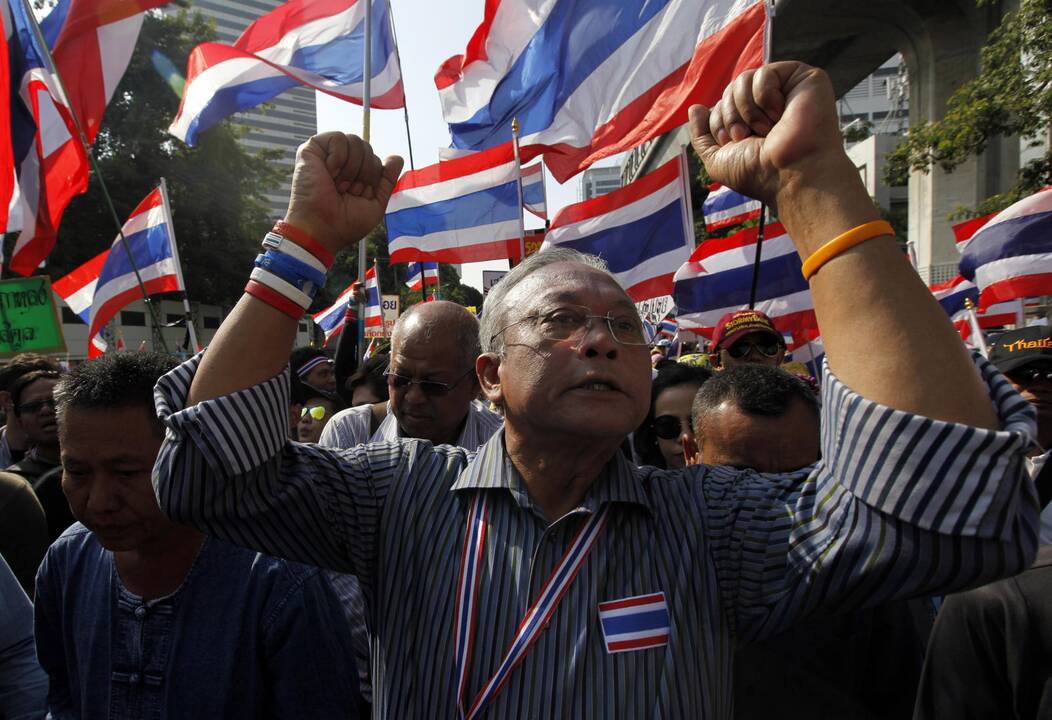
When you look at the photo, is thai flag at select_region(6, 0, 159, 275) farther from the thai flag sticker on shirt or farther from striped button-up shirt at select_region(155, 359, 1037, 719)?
the thai flag sticker on shirt

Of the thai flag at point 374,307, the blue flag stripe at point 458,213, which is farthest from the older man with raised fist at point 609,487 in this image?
the thai flag at point 374,307

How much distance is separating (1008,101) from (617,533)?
10479 mm

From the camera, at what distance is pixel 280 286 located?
155 cm

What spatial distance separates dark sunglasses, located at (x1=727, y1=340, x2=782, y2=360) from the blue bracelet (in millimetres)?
3306

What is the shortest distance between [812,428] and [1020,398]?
4.30 feet

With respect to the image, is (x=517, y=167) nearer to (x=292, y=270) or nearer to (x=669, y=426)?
(x=669, y=426)

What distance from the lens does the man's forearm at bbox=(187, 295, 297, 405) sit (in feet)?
4.88

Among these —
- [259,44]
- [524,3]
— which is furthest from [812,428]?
[259,44]

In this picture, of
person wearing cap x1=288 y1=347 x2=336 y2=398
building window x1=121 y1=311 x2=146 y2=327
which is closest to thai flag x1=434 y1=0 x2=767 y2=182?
person wearing cap x1=288 y1=347 x2=336 y2=398

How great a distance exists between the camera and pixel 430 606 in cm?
153

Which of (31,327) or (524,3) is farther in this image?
(31,327)

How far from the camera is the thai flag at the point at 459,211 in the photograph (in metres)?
6.25

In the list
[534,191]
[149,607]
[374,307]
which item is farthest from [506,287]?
[374,307]

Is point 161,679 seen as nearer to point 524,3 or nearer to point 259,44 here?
point 524,3
